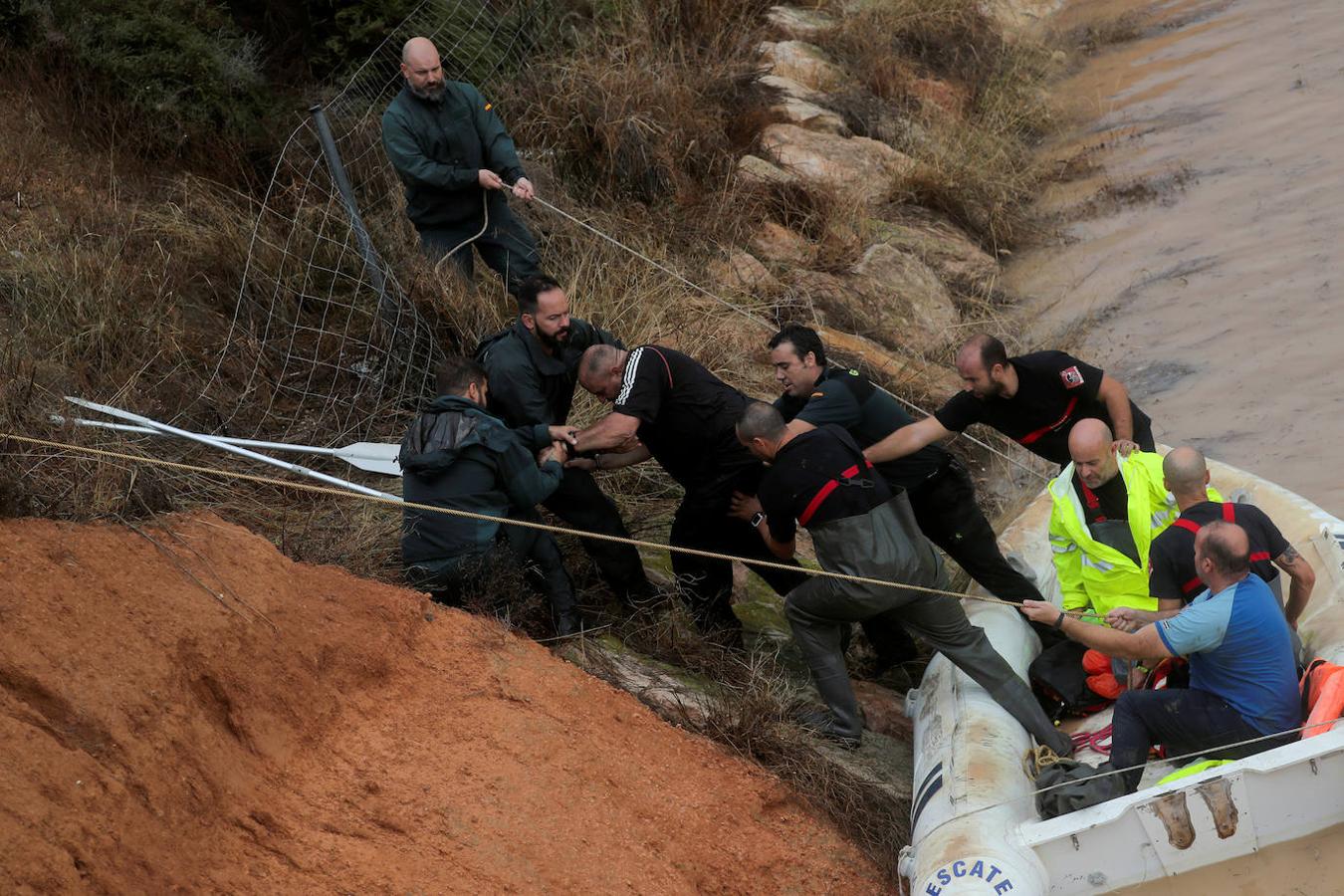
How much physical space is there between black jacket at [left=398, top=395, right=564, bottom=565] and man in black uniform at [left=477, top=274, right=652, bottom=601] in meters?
0.42

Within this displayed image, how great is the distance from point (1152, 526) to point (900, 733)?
146 centimetres

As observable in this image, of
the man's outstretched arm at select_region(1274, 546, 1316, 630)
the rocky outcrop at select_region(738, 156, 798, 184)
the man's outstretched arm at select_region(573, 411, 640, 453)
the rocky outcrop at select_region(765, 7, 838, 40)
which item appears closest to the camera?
the man's outstretched arm at select_region(1274, 546, 1316, 630)

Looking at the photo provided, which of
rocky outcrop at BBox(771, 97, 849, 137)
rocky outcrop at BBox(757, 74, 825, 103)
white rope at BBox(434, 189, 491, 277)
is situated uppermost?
white rope at BBox(434, 189, 491, 277)

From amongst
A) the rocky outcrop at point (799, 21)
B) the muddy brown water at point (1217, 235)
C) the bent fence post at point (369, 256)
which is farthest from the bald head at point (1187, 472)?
the rocky outcrop at point (799, 21)

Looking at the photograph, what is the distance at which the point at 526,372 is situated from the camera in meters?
6.27

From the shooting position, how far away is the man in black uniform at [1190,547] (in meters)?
5.12

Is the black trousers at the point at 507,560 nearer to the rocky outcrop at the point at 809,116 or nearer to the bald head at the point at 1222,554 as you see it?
the bald head at the point at 1222,554

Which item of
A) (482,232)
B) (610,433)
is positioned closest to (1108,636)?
(610,433)

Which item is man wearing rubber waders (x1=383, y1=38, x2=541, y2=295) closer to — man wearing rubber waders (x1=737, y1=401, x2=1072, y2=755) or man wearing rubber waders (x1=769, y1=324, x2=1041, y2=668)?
man wearing rubber waders (x1=769, y1=324, x2=1041, y2=668)

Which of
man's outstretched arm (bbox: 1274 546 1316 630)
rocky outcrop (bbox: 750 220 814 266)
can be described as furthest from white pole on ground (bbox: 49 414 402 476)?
rocky outcrop (bbox: 750 220 814 266)

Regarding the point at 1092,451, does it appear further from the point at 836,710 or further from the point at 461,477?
the point at 461,477

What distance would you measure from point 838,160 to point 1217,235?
329cm

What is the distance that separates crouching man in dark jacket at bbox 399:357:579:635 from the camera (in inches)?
220

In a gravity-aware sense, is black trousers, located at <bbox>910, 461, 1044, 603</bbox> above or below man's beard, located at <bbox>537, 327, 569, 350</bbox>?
below
